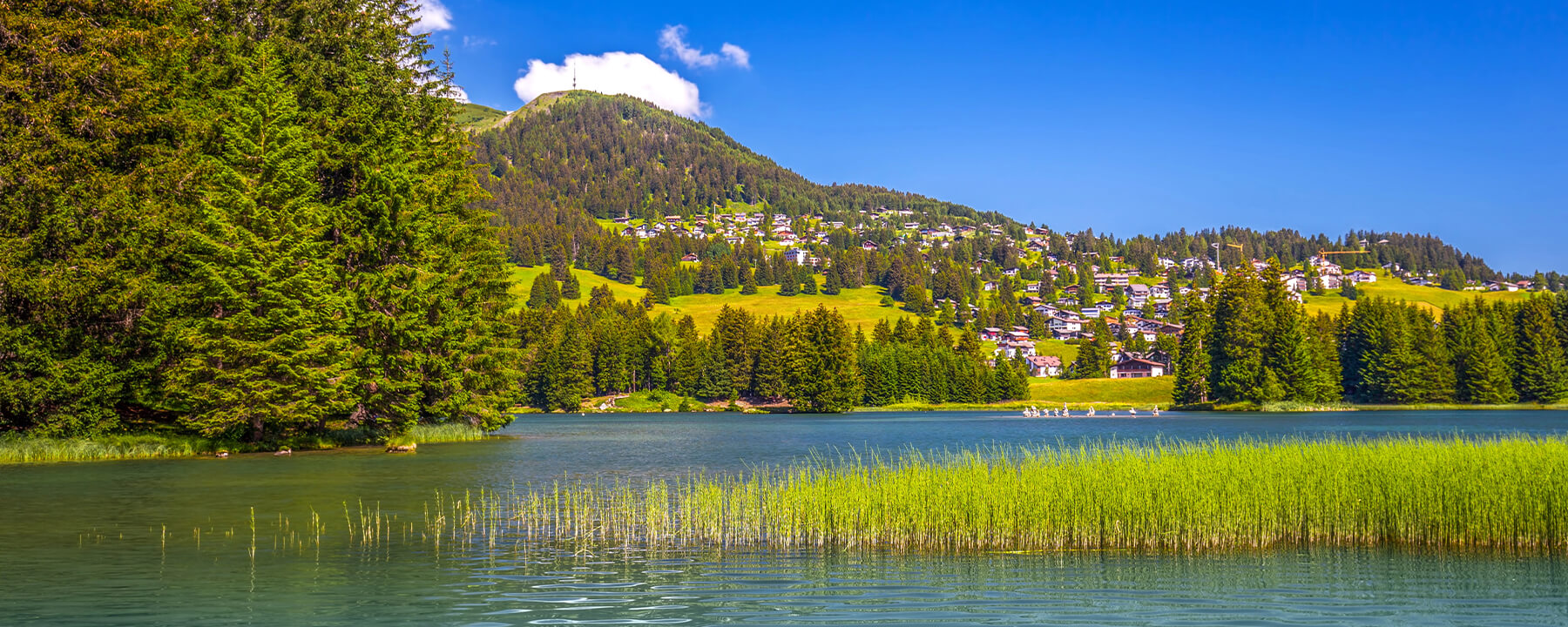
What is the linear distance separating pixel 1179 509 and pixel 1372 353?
117977 millimetres

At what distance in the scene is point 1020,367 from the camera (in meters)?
152

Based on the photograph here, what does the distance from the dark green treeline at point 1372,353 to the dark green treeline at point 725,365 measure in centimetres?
3106

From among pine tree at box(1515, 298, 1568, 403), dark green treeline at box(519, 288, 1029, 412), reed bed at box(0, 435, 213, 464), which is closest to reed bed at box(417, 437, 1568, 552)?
reed bed at box(0, 435, 213, 464)

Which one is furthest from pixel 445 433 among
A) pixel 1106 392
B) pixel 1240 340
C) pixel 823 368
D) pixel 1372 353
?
pixel 1106 392

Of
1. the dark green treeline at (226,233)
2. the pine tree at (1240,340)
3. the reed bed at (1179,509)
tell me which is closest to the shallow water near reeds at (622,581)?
the reed bed at (1179,509)

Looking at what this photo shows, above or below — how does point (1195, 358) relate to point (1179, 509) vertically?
above

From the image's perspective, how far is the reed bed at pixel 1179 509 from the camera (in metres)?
17.7

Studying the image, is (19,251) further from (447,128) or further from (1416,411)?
(1416,411)

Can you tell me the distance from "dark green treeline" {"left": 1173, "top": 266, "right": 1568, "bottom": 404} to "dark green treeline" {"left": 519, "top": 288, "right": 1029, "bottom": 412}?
31.1 m

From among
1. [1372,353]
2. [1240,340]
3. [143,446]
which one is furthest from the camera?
[1372,353]

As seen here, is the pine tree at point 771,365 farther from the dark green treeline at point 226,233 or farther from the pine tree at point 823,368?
the dark green treeline at point 226,233

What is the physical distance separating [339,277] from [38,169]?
44.6ft

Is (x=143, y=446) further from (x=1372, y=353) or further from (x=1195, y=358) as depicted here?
(x=1372, y=353)

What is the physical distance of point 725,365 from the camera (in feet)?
475
